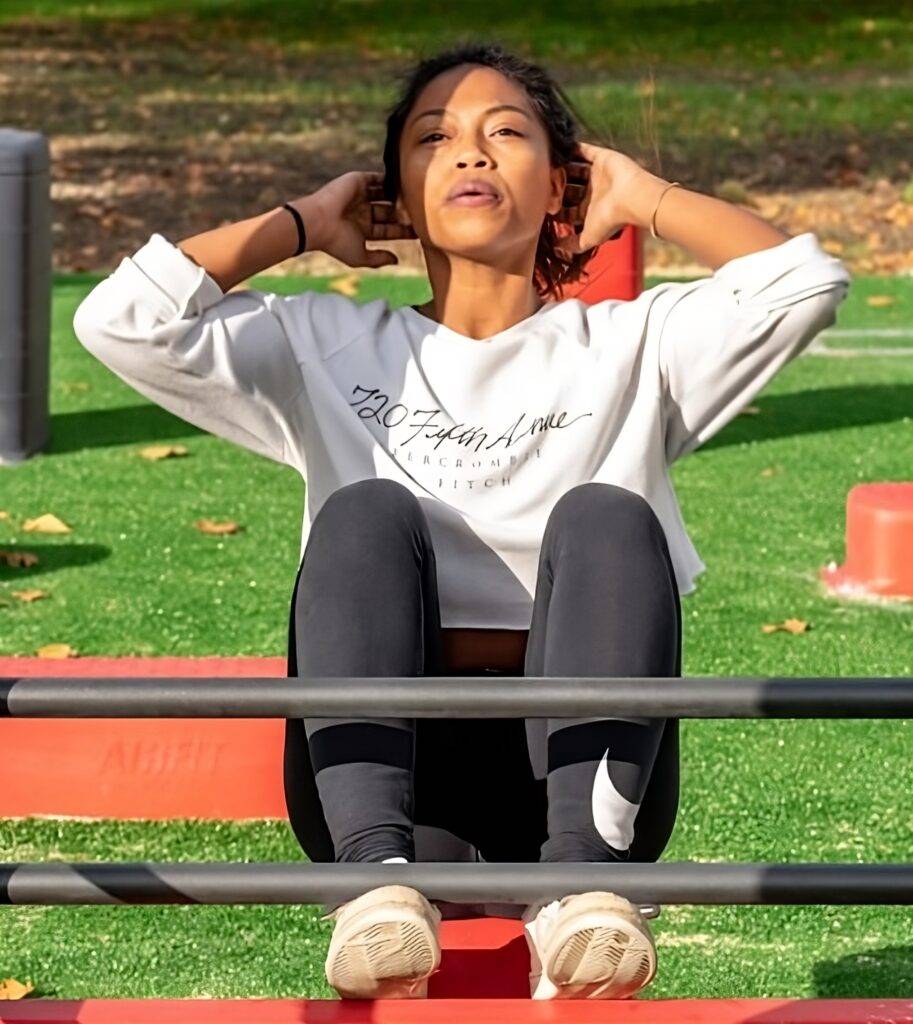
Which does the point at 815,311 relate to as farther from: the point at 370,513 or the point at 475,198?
the point at 370,513

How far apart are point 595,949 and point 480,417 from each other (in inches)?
36.4

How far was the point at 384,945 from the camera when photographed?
2.27m

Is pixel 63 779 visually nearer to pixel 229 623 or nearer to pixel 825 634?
pixel 229 623

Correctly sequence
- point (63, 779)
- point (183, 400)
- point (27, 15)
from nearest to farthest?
point (183, 400) → point (63, 779) → point (27, 15)

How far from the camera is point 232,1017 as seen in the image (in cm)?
225

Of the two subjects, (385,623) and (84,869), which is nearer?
(84,869)

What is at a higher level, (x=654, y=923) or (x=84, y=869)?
(x=84, y=869)

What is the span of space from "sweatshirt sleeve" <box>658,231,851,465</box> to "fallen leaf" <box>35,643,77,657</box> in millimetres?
2499

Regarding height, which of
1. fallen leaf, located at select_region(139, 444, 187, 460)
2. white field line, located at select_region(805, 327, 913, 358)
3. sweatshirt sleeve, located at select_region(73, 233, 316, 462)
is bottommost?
fallen leaf, located at select_region(139, 444, 187, 460)

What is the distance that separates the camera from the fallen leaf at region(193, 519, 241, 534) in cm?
637

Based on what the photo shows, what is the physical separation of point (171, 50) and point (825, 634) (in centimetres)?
1911

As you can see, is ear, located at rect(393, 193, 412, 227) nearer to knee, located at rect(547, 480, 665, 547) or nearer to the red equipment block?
knee, located at rect(547, 480, 665, 547)

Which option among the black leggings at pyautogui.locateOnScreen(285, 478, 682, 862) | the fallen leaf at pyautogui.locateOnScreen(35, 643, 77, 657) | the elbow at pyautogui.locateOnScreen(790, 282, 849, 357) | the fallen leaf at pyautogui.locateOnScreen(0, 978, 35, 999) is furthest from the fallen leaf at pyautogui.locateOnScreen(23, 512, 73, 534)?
the elbow at pyautogui.locateOnScreen(790, 282, 849, 357)

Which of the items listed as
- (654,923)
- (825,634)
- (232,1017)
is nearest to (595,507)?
(232,1017)
